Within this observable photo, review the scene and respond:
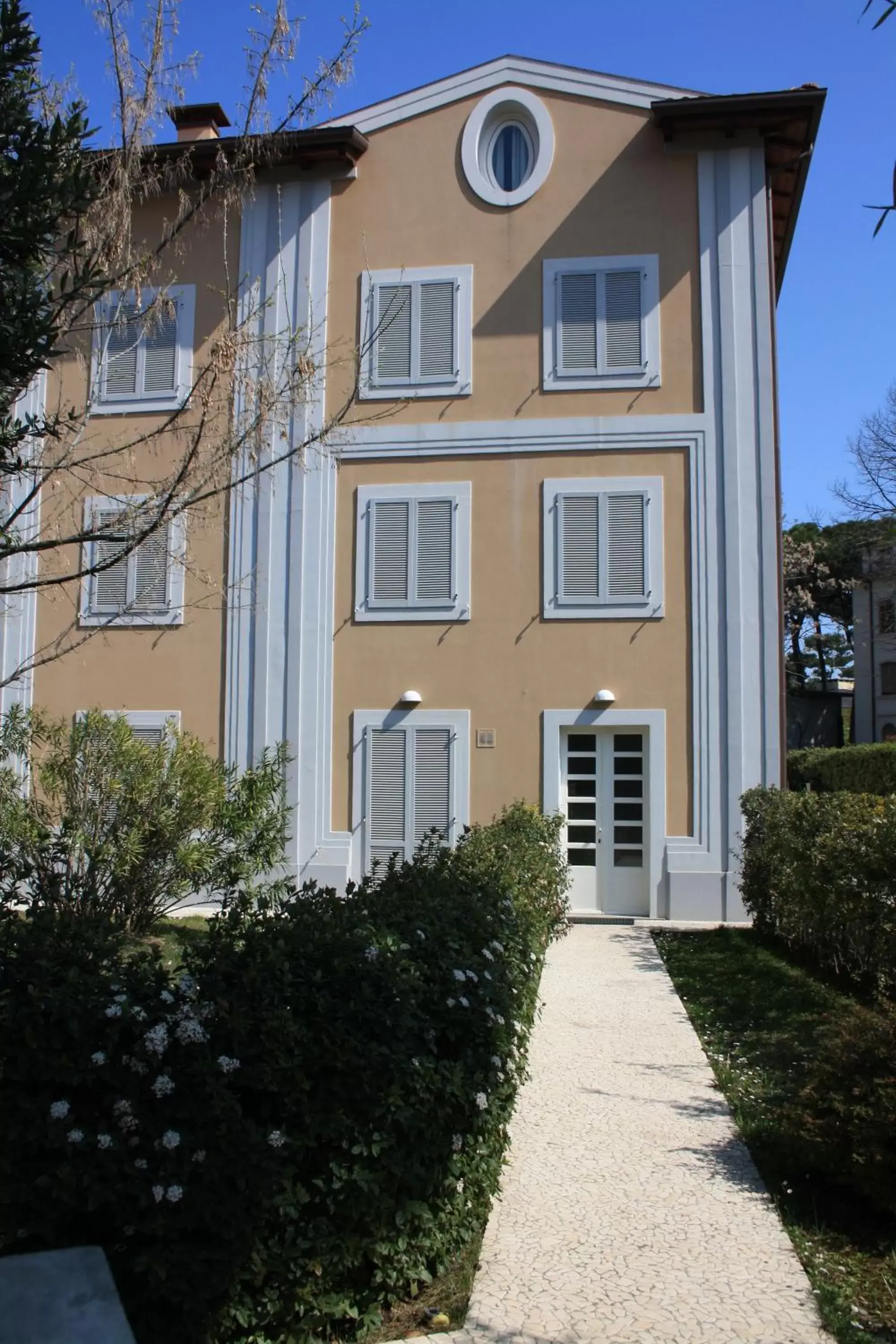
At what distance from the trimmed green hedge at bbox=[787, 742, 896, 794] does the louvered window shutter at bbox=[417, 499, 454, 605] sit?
845cm

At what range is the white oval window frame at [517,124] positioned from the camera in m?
13.7

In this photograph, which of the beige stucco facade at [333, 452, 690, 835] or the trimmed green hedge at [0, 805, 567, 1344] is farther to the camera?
the beige stucco facade at [333, 452, 690, 835]

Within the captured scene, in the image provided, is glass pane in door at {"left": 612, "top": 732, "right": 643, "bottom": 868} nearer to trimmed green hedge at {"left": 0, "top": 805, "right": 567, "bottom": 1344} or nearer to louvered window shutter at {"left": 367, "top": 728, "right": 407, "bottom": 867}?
louvered window shutter at {"left": 367, "top": 728, "right": 407, "bottom": 867}

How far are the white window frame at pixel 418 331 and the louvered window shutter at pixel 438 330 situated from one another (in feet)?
0.13

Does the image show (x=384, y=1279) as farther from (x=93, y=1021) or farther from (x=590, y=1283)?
(x=93, y=1021)

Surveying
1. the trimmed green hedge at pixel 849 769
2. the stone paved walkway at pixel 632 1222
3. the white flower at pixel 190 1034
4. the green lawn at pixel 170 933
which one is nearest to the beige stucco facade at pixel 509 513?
the green lawn at pixel 170 933

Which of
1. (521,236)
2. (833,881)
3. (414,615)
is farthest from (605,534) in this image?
(833,881)

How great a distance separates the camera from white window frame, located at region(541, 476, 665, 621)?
12906 mm

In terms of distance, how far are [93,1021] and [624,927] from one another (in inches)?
379

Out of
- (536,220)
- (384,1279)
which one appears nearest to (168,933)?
(384,1279)

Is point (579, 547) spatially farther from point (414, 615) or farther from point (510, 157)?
point (510, 157)

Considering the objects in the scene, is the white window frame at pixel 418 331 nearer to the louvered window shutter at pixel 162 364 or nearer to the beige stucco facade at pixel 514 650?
the beige stucco facade at pixel 514 650

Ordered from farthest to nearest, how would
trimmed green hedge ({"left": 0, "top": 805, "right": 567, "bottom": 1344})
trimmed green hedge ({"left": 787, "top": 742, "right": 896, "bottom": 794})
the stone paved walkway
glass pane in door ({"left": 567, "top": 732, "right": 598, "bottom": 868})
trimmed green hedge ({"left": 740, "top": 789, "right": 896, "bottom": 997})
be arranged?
trimmed green hedge ({"left": 787, "top": 742, "right": 896, "bottom": 794}) < glass pane in door ({"left": 567, "top": 732, "right": 598, "bottom": 868}) < trimmed green hedge ({"left": 740, "top": 789, "right": 896, "bottom": 997}) < the stone paved walkway < trimmed green hedge ({"left": 0, "top": 805, "right": 567, "bottom": 1344})

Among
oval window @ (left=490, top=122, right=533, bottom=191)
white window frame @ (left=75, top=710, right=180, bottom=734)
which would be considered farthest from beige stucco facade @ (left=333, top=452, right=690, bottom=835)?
oval window @ (left=490, top=122, right=533, bottom=191)
